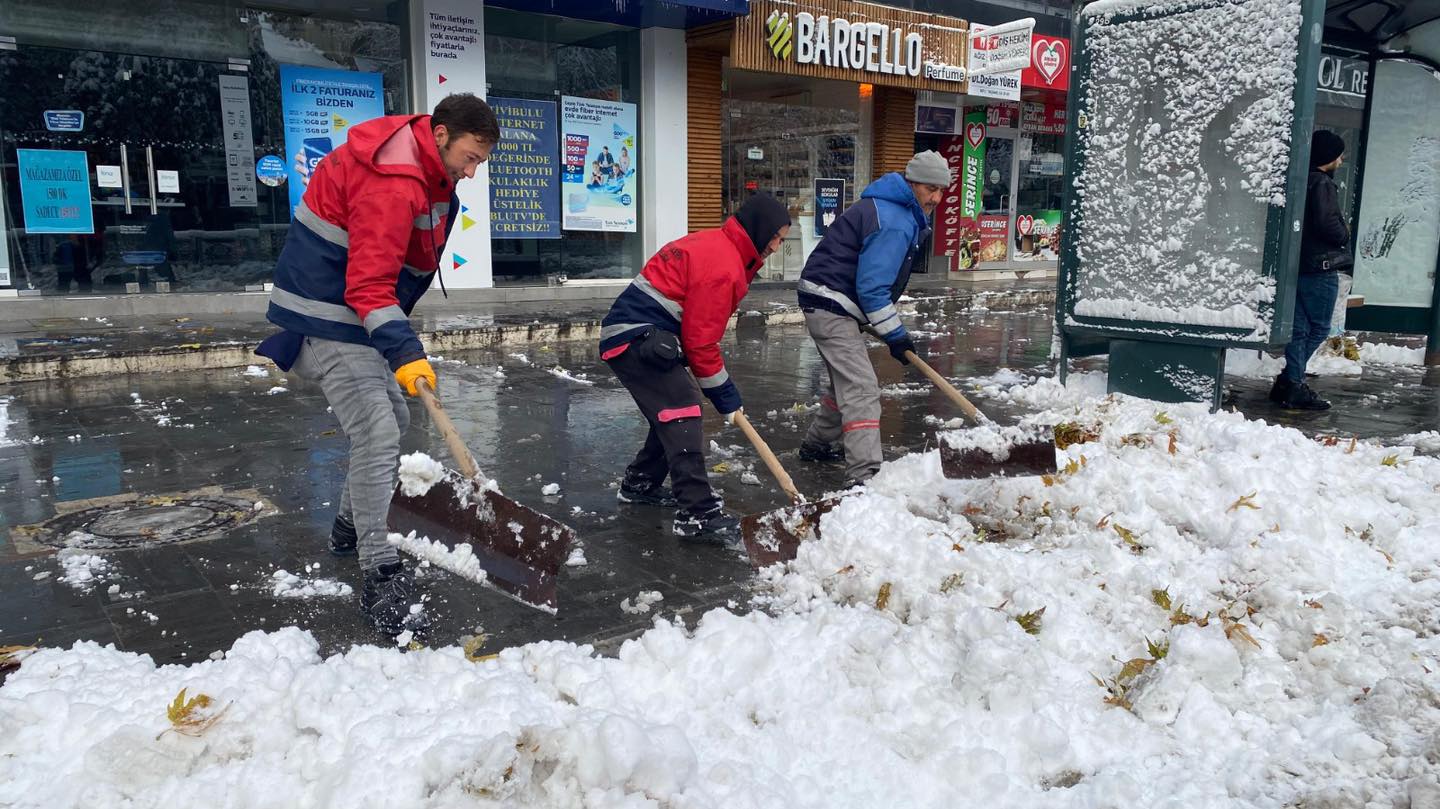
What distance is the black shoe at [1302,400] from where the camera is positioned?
775 centimetres

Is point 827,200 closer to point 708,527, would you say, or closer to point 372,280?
point 708,527

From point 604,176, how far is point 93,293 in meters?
6.58

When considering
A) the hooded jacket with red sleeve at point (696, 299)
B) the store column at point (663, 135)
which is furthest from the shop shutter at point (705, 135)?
the hooded jacket with red sleeve at point (696, 299)

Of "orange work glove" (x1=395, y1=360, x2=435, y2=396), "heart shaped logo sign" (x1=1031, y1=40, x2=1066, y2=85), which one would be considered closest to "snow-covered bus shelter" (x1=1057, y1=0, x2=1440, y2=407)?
"orange work glove" (x1=395, y1=360, x2=435, y2=396)

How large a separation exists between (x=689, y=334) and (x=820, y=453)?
1.74 m

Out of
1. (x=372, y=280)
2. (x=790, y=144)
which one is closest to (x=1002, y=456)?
(x=372, y=280)

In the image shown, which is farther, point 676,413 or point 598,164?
point 598,164

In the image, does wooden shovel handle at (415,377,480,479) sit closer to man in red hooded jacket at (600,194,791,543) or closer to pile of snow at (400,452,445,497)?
pile of snow at (400,452,445,497)

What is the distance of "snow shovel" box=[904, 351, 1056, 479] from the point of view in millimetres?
4770

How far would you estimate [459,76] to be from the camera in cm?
1312

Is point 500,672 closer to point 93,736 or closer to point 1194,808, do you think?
point 93,736

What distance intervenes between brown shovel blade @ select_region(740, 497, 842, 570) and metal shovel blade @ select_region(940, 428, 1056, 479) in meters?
0.92

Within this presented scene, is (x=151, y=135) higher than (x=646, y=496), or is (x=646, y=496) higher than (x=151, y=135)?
(x=151, y=135)

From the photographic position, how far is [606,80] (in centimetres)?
1473
